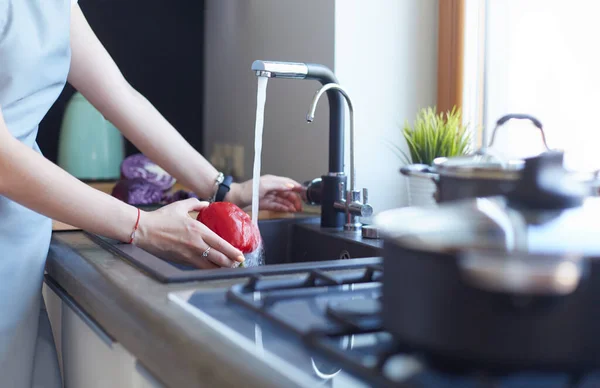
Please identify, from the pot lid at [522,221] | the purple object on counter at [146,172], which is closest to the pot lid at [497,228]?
the pot lid at [522,221]

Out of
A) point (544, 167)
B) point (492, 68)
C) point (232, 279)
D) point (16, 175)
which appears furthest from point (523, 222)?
point (492, 68)

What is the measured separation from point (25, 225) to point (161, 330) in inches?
21.5

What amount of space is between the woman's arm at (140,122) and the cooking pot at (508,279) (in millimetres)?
1000

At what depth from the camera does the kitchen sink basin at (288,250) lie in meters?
0.88

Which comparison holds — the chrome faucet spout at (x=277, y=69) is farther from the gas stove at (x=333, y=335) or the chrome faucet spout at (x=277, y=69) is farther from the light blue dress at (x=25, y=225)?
the gas stove at (x=333, y=335)

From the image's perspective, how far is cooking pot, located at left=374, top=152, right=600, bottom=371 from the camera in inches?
17.2

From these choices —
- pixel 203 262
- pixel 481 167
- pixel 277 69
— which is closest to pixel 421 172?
pixel 481 167

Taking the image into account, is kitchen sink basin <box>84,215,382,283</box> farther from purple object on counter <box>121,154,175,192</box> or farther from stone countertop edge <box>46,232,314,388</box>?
purple object on counter <box>121,154,175,192</box>

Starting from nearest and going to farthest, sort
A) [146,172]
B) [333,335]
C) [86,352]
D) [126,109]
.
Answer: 1. [333,335]
2. [86,352]
3. [126,109]
4. [146,172]

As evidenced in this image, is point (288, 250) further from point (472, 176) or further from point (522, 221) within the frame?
point (522, 221)

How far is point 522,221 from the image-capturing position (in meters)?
0.48

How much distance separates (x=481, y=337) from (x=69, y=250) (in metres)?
0.82

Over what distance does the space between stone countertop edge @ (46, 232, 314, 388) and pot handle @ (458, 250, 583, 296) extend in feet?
0.47

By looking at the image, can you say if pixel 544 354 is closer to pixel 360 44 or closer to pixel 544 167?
pixel 544 167
